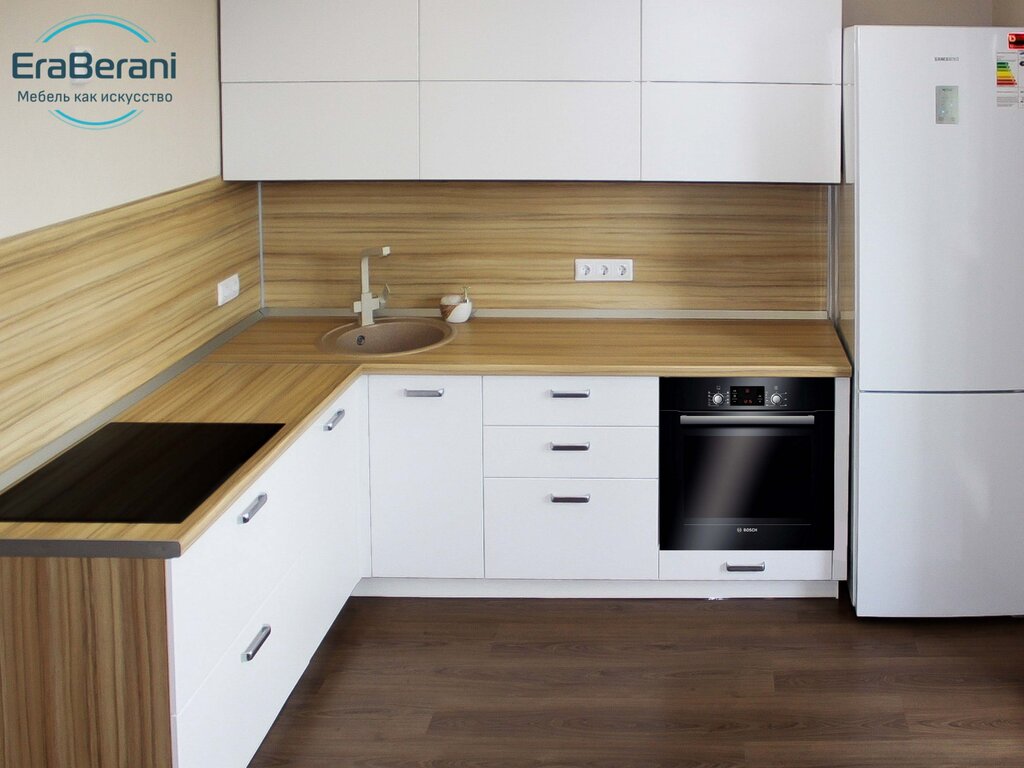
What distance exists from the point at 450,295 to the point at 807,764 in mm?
2028

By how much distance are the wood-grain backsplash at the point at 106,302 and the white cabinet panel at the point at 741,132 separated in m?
1.38

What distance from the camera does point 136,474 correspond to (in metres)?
2.84

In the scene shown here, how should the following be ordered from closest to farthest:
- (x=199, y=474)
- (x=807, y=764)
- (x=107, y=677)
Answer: (x=107, y=677)
(x=199, y=474)
(x=807, y=764)

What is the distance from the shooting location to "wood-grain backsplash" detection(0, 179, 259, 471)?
280cm

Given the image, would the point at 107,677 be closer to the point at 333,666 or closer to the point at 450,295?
the point at 333,666

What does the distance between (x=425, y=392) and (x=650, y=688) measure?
3.55 ft

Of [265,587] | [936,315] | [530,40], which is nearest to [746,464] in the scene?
[936,315]

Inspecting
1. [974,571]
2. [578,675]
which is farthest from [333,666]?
[974,571]

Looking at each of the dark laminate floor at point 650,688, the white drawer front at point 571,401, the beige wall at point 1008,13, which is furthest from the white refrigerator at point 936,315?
the white drawer front at point 571,401

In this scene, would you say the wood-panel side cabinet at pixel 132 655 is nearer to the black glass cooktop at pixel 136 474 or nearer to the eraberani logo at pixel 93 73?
the black glass cooktop at pixel 136 474

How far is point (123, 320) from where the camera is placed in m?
3.38

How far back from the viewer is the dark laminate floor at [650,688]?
3.24 m

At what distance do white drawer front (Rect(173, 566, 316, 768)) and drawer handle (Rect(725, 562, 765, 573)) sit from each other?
1322mm

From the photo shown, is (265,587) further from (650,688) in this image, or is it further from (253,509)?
(650,688)
